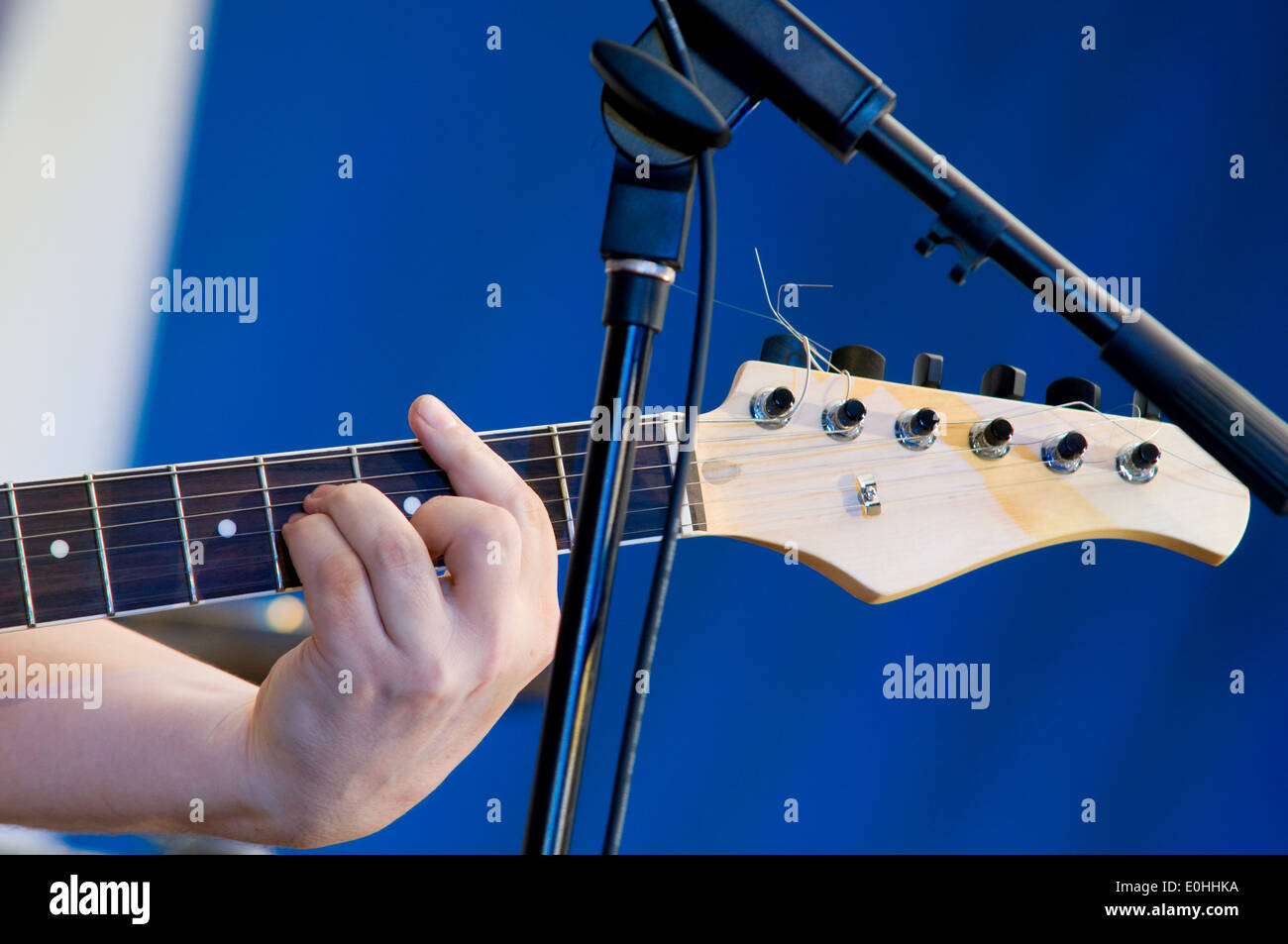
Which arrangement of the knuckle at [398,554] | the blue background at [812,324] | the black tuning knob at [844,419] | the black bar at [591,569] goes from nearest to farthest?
the black bar at [591,569]
the knuckle at [398,554]
the black tuning knob at [844,419]
the blue background at [812,324]

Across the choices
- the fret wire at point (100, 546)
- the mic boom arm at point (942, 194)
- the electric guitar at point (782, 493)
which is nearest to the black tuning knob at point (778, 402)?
the electric guitar at point (782, 493)

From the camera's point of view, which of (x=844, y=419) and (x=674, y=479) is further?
(x=844, y=419)

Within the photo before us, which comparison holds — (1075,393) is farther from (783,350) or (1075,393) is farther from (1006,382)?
(783,350)

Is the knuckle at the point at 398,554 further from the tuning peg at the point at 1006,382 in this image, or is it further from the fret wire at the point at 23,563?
the tuning peg at the point at 1006,382

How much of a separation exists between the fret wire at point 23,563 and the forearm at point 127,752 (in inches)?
4.8

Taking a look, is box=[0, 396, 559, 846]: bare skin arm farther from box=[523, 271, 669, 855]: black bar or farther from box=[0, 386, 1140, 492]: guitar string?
box=[523, 271, 669, 855]: black bar

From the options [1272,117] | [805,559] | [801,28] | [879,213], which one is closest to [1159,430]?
[805,559]

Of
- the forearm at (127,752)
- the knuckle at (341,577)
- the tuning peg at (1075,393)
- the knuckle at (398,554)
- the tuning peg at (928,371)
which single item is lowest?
the forearm at (127,752)

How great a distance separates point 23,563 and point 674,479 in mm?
488

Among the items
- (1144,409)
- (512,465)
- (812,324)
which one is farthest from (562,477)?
(812,324)

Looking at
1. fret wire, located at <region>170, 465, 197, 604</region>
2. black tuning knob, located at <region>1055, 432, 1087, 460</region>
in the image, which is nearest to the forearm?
fret wire, located at <region>170, 465, 197, 604</region>

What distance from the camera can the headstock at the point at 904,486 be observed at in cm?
71

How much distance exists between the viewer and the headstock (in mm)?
710

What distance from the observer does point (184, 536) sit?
2.09 ft
